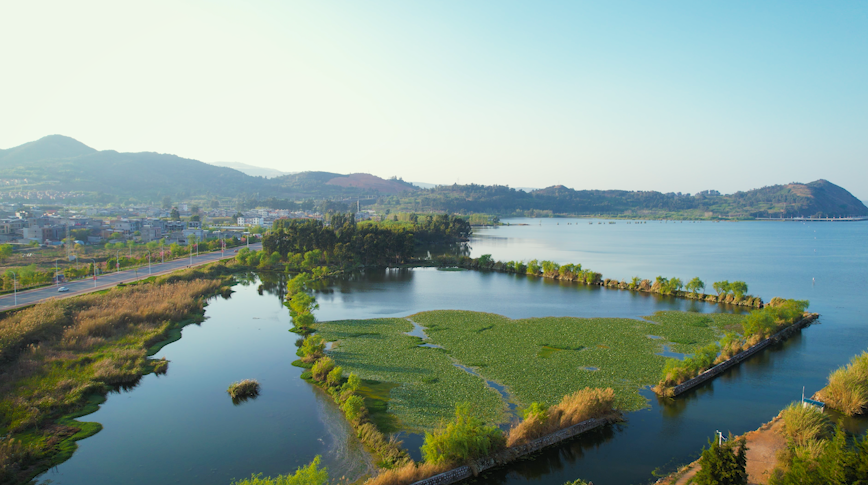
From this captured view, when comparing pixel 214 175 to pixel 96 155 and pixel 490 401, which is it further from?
pixel 490 401

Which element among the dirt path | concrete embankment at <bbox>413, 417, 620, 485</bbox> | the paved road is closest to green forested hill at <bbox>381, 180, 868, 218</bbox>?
the paved road

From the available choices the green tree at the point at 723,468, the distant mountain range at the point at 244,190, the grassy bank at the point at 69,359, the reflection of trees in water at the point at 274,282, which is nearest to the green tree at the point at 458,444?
the green tree at the point at 723,468

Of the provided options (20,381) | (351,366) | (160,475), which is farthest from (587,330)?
(20,381)

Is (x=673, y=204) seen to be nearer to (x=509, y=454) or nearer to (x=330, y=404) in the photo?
(x=330, y=404)

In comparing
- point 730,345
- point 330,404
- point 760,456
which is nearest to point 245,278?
point 330,404

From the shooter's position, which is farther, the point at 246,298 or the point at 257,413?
the point at 246,298
